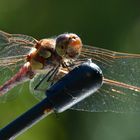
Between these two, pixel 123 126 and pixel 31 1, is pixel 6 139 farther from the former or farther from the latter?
pixel 31 1

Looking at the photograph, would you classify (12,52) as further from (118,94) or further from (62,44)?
(118,94)

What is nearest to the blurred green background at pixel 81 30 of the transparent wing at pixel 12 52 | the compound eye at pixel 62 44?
the transparent wing at pixel 12 52

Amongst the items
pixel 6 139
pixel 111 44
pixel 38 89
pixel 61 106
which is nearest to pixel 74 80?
pixel 61 106

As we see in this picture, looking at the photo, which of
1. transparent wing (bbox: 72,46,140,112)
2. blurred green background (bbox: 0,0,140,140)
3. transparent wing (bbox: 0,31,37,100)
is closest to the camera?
transparent wing (bbox: 72,46,140,112)

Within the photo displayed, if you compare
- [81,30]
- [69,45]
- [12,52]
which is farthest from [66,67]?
[81,30]

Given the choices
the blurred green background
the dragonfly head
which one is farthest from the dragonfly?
the blurred green background

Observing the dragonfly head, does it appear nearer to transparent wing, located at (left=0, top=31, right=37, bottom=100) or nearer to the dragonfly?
the dragonfly

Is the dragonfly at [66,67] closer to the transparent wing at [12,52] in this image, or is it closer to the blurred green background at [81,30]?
the transparent wing at [12,52]
